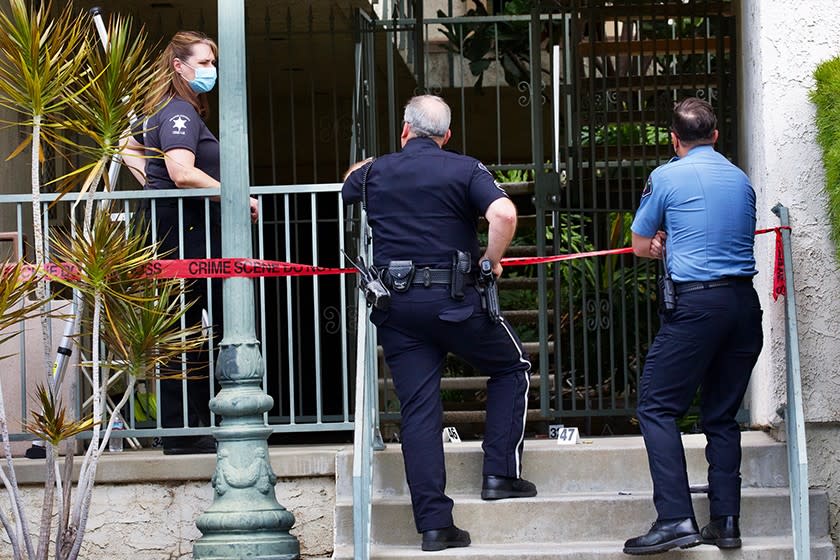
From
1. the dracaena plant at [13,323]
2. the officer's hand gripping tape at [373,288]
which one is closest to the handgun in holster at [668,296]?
the officer's hand gripping tape at [373,288]

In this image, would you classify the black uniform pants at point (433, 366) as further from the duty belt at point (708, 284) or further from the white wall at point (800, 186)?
the white wall at point (800, 186)

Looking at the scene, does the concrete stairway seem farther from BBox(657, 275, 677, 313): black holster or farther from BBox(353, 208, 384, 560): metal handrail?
BBox(657, 275, 677, 313): black holster

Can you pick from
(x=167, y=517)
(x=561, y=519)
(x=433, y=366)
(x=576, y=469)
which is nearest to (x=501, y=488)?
(x=561, y=519)

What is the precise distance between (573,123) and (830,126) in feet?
13.2

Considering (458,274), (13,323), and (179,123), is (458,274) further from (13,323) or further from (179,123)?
(13,323)

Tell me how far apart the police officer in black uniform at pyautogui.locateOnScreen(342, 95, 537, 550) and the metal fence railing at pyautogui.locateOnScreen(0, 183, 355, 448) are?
0.61 meters

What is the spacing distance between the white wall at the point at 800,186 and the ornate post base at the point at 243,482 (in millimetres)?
2455

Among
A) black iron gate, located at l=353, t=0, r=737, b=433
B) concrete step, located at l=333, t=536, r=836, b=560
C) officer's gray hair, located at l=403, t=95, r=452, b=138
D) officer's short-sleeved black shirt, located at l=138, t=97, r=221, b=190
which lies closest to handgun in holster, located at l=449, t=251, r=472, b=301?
officer's gray hair, located at l=403, t=95, r=452, b=138

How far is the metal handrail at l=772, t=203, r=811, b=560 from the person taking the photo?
568cm

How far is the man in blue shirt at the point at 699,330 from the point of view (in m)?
5.65

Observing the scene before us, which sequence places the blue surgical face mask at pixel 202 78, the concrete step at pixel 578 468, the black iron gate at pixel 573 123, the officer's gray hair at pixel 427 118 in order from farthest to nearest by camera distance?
the black iron gate at pixel 573 123
the blue surgical face mask at pixel 202 78
the concrete step at pixel 578 468
the officer's gray hair at pixel 427 118

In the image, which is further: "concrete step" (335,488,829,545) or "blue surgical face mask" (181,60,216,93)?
"blue surgical face mask" (181,60,216,93)

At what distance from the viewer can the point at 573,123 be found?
32.9 ft

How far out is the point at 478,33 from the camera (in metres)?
11.8
